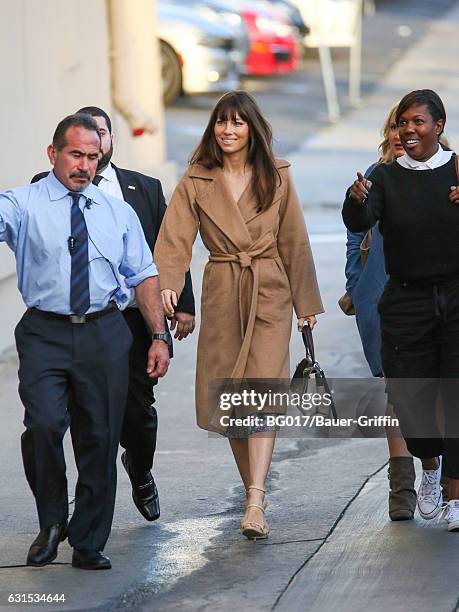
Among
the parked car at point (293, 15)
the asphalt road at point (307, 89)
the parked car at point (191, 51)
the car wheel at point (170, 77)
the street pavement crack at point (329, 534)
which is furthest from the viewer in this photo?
the parked car at point (293, 15)

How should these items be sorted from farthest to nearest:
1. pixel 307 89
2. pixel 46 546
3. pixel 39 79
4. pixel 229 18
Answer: pixel 307 89 → pixel 229 18 → pixel 39 79 → pixel 46 546

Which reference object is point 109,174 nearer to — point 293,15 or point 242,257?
point 242,257

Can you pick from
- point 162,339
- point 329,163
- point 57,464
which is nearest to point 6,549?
point 57,464

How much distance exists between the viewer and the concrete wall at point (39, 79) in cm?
1041

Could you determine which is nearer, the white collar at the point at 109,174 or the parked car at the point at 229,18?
the white collar at the point at 109,174

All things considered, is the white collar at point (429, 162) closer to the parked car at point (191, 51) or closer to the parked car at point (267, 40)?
the parked car at point (191, 51)

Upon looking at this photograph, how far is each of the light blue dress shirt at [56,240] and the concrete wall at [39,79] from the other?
14.3 feet

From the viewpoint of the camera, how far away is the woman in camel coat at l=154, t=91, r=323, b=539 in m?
6.61

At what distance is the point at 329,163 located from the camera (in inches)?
706

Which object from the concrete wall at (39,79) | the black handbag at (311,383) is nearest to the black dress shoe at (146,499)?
the black handbag at (311,383)

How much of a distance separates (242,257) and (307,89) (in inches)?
720

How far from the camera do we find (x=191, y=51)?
2191cm

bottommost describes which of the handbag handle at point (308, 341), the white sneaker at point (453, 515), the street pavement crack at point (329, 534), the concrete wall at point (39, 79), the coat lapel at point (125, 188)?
the street pavement crack at point (329, 534)

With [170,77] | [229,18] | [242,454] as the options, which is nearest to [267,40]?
[229,18]
